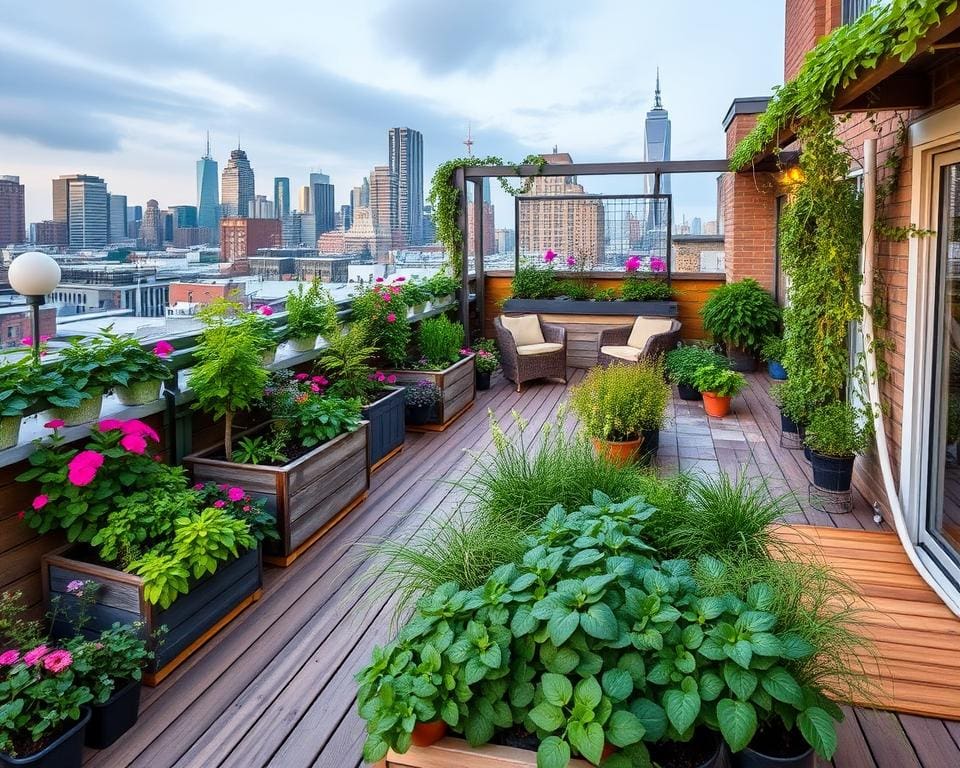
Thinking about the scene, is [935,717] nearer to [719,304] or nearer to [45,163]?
[45,163]

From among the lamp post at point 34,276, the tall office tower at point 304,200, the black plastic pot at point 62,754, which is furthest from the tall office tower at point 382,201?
the black plastic pot at point 62,754

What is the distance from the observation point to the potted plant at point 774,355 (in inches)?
309

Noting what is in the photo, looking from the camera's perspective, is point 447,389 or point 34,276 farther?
point 447,389

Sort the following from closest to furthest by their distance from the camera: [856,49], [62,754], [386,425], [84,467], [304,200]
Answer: [62,754] < [84,467] < [856,49] < [386,425] < [304,200]

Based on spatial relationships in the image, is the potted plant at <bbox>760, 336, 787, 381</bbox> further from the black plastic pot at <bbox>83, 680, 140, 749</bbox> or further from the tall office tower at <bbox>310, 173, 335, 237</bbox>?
the black plastic pot at <bbox>83, 680, 140, 749</bbox>

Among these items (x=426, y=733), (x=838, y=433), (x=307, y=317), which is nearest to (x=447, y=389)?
(x=307, y=317)

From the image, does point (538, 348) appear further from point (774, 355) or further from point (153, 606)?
point (153, 606)

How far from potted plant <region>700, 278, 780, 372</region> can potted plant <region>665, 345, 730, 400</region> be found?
0.93m

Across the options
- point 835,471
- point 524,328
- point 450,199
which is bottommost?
point 835,471

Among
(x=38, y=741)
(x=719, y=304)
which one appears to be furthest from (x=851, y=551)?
(x=719, y=304)

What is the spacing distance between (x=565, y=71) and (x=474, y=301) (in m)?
5.90

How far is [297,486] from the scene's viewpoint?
373cm

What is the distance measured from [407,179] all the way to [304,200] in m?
2.71

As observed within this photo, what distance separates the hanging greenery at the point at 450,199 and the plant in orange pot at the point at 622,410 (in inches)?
170
